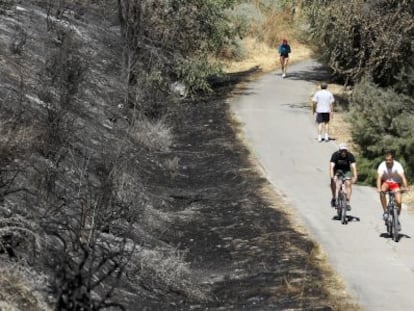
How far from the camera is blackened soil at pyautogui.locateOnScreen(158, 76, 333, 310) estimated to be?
11984 millimetres

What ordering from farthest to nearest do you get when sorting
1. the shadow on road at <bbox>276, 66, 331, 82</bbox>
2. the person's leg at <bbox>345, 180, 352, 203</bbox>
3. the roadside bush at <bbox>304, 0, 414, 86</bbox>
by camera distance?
the shadow on road at <bbox>276, 66, 331, 82</bbox> → the roadside bush at <bbox>304, 0, 414, 86</bbox> → the person's leg at <bbox>345, 180, 352, 203</bbox>

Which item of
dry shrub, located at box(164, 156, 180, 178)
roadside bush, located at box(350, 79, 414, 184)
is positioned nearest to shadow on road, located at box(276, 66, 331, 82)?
roadside bush, located at box(350, 79, 414, 184)

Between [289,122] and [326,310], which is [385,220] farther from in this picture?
[289,122]

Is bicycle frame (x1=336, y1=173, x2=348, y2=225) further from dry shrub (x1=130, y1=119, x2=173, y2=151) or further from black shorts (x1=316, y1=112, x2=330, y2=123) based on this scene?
black shorts (x1=316, y1=112, x2=330, y2=123)

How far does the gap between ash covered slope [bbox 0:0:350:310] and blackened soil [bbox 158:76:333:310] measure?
0.03 metres

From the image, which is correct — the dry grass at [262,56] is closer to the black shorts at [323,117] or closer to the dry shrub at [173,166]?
the black shorts at [323,117]

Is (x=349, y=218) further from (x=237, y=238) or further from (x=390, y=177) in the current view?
(x=237, y=238)

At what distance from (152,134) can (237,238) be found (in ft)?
29.7

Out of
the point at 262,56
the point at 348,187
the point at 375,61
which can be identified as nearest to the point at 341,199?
the point at 348,187

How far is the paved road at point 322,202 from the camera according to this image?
40.3 feet

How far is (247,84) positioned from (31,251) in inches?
1059

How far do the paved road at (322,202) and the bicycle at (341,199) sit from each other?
183 millimetres

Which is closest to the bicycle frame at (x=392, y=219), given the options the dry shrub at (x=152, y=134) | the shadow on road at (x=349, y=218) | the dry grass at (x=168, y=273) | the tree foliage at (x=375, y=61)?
the shadow on road at (x=349, y=218)

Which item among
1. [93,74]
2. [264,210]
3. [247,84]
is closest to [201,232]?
[264,210]
